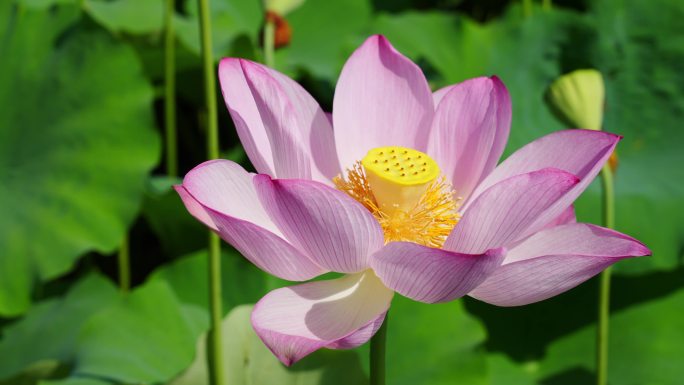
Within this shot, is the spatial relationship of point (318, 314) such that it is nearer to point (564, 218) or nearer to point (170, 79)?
point (564, 218)

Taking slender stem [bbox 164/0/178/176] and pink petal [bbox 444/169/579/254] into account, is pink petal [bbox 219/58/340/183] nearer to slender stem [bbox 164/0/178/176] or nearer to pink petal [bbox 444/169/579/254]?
pink petal [bbox 444/169/579/254]

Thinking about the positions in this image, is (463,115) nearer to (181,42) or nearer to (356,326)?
(356,326)

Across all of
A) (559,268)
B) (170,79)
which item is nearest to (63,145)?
(170,79)

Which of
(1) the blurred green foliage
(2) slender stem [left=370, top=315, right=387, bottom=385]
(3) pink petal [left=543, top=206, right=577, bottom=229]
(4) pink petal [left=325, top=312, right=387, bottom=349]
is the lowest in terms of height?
(1) the blurred green foliage

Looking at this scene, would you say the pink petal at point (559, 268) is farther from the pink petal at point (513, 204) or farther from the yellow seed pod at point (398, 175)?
the yellow seed pod at point (398, 175)

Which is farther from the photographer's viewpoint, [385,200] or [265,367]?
[265,367]

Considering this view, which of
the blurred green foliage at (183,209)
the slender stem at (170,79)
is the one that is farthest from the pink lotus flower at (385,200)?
the slender stem at (170,79)

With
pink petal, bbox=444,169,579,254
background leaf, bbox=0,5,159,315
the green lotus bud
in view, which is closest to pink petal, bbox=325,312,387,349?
pink petal, bbox=444,169,579,254
